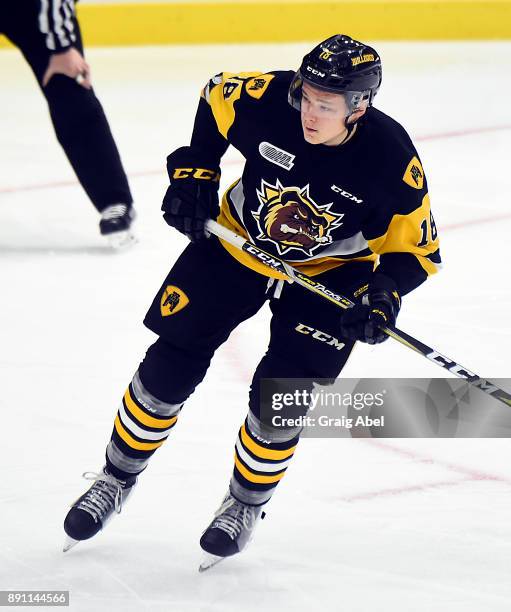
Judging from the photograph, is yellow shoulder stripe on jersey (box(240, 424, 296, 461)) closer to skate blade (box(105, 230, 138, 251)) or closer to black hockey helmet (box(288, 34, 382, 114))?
black hockey helmet (box(288, 34, 382, 114))

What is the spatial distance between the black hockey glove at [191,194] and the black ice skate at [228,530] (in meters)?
0.56

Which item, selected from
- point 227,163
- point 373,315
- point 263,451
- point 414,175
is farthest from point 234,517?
point 227,163

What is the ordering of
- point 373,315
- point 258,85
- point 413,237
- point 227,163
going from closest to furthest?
1. point 373,315
2. point 413,237
3. point 258,85
4. point 227,163

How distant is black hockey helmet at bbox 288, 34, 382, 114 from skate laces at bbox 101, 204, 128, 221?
1999mm

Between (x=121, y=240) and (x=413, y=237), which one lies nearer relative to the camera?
(x=413, y=237)

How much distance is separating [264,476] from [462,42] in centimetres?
557

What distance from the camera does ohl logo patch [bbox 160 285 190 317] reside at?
2.25m

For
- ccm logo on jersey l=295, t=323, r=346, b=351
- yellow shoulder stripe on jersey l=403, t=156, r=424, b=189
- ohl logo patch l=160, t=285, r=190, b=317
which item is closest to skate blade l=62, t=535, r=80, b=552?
ohl logo patch l=160, t=285, r=190, b=317

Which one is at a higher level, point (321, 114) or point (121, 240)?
point (321, 114)

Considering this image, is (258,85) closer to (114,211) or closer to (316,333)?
(316,333)

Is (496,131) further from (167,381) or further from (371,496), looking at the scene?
(167,381)

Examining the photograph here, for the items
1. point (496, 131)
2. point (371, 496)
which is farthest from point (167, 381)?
point (496, 131)

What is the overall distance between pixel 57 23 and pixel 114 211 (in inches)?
27.1

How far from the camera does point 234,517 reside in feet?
7.58
